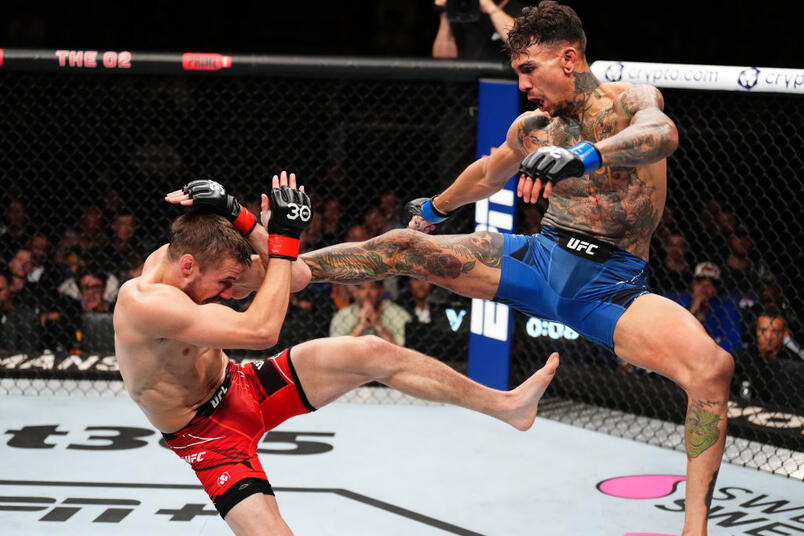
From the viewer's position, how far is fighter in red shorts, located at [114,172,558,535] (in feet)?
7.32

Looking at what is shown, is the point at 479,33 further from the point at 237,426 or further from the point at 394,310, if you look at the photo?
the point at 237,426

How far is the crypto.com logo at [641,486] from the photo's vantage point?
3.38 metres

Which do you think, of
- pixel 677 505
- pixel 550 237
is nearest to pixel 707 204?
pixel 677 505

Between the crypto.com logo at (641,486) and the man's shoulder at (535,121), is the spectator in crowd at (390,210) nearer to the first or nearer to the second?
the crypto.com logo at (641,486)

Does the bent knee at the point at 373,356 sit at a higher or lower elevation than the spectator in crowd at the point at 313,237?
lower

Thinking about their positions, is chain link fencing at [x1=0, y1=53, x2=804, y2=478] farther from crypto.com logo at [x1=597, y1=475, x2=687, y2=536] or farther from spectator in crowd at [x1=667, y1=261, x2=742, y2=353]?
crypto.com logo at [x1=597, y1=475, x2=687, y2=536]

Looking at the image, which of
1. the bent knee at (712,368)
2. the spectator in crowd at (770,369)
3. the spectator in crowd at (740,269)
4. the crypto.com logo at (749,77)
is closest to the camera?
the bent knee at (712,368)

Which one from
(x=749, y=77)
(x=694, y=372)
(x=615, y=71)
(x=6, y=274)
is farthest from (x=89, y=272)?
(x=694, y=372)

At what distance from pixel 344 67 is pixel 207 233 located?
2085 millimetres

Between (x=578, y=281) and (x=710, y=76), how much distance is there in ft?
4.61

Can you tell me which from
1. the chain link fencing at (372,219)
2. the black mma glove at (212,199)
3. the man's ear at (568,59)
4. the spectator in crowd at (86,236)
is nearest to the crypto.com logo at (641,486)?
the chain link fencing at (372,219)

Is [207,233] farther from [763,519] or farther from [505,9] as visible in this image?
[505,9]

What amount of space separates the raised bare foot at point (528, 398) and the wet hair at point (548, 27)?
2.88ft

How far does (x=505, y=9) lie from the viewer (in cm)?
423
